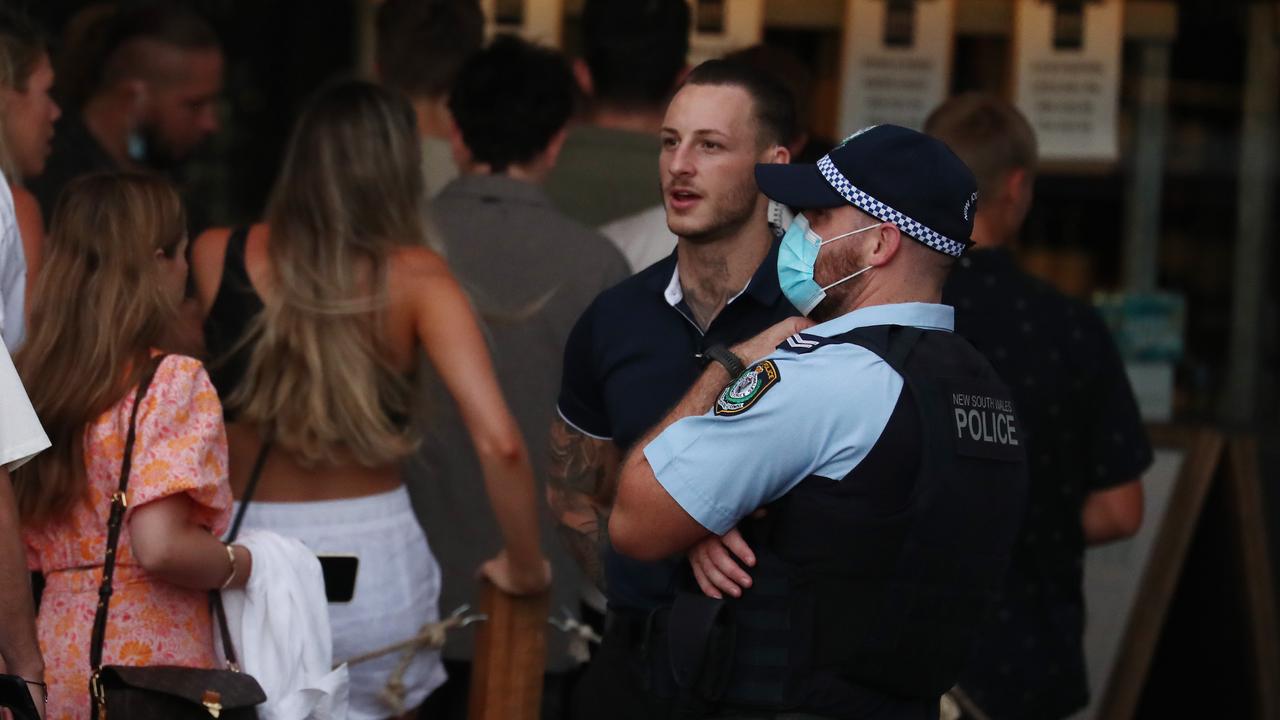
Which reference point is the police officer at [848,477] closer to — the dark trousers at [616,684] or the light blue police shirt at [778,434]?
the light blue police shirt at [778,434]

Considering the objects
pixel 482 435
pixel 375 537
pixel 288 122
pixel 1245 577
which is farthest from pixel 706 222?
pixel 288 122

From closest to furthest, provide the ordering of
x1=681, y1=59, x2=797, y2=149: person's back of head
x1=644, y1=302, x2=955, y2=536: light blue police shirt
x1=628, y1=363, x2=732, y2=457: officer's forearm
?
x1=644, y1=302, x2=955, y2=536: light blue police shirt
x1=628, y1=363, x2=732, y2=457: officer's forearm
x1=681, y1=59, x2=797, y2=149: person's back of head

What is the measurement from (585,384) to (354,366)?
553 millimetres

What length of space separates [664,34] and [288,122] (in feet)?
8.54

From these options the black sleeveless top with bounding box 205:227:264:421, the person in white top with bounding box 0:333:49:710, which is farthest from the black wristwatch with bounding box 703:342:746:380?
the black sleeveless top with bounding box 205:227:264:421

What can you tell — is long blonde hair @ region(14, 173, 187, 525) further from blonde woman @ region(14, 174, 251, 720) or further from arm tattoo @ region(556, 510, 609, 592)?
arm tattoo @ region(556, 510, 609, 592)

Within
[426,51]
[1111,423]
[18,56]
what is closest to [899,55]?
[426,51]

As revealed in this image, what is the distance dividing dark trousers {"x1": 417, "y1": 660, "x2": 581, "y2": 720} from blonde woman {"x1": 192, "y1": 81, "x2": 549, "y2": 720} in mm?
384

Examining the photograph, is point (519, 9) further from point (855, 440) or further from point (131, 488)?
point (855, 440)

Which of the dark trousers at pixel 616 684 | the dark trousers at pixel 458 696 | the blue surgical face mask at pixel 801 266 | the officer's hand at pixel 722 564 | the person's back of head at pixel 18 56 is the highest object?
the person's back of head at pixel 18 56

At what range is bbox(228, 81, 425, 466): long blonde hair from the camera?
11.4ft

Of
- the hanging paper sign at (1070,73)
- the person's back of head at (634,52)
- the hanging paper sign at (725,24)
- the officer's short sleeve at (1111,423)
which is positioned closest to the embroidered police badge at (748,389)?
the officer's short sleeve at (1111,423)

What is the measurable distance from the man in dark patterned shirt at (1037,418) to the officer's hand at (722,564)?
4.96 ft

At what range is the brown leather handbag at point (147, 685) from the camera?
2721 mm
